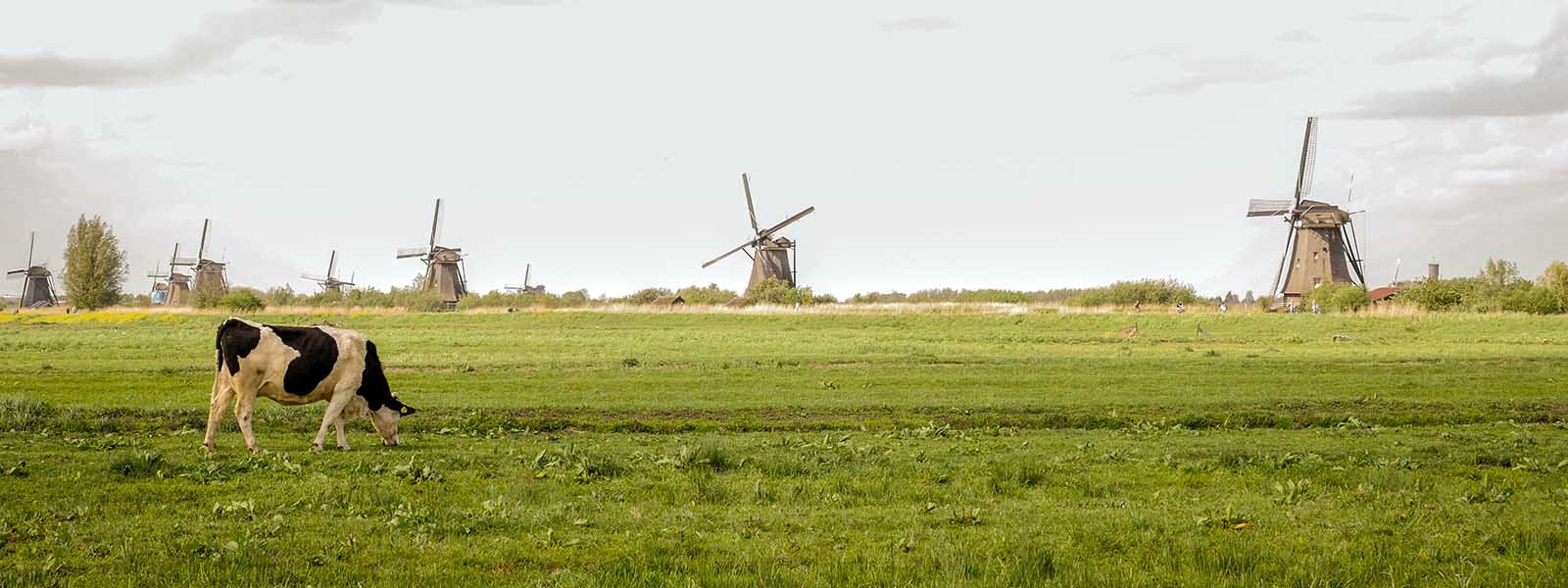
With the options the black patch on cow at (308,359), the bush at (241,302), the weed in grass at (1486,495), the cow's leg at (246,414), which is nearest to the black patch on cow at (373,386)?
the black patch on cow at (308,359)

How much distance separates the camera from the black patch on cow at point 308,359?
1894 centimetres

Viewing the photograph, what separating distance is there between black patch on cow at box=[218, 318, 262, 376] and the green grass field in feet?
4.93

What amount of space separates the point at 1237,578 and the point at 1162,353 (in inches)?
1722

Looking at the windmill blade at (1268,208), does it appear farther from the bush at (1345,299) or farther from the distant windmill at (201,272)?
the distant windmill at (201,272)

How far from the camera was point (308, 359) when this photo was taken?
749 inches

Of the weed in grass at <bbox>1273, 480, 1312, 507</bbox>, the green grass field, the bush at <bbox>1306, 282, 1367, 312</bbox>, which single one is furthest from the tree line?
the weed in grass at <bbox>1273, 480, 1312, 507</bbox>

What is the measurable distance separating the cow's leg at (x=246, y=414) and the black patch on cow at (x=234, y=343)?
41cm

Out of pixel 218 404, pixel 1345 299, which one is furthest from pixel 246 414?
pixel 1345 299

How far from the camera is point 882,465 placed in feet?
54.4

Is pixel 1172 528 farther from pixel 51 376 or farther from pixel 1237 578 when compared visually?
pixel 51 376

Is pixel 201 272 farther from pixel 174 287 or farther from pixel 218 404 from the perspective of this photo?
pixel 218 404

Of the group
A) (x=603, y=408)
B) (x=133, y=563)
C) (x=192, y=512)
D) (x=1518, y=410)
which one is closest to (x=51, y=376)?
(x=603, y=408)

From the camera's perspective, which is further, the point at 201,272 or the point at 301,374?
the point at 201,272

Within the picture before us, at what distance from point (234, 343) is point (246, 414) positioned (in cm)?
115
